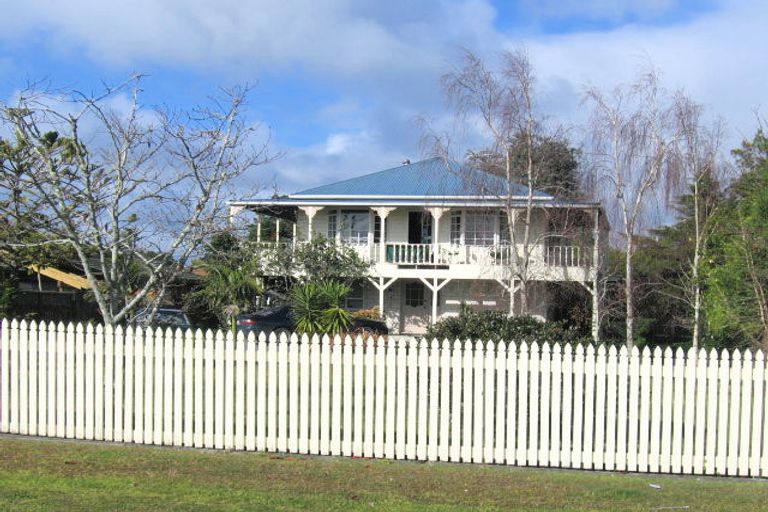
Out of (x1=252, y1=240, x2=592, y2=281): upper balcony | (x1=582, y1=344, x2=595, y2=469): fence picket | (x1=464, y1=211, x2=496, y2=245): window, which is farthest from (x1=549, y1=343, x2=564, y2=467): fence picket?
(x1=464, y1=211, x2=496, y2=245): window

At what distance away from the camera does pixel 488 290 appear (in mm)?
28797

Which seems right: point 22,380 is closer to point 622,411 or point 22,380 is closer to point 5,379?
point 5,379

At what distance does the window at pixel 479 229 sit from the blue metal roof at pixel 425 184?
74.3 inches

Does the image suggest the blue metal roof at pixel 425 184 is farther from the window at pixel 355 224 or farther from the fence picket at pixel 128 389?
the fence picket at pixel 128 389

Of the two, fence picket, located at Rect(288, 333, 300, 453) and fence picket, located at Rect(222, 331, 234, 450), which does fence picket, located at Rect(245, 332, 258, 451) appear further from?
fence picket, located at Rect(288, 333, 300, 453)

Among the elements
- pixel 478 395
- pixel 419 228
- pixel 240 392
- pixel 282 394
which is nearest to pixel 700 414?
pixel 478 395

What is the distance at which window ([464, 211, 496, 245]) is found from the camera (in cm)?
2922

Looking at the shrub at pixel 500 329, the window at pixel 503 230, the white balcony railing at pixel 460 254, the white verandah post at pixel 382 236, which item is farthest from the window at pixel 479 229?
the shrub at pixel 500 329

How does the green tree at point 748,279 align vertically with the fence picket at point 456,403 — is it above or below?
above

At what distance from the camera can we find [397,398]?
876 cm

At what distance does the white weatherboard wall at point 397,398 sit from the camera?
8289 mm

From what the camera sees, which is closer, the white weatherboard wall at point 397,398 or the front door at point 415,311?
the white weatherboard wall at point 397,398

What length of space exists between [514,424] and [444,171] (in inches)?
721

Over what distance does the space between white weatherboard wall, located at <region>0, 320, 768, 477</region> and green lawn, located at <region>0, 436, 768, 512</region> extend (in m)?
0.25
